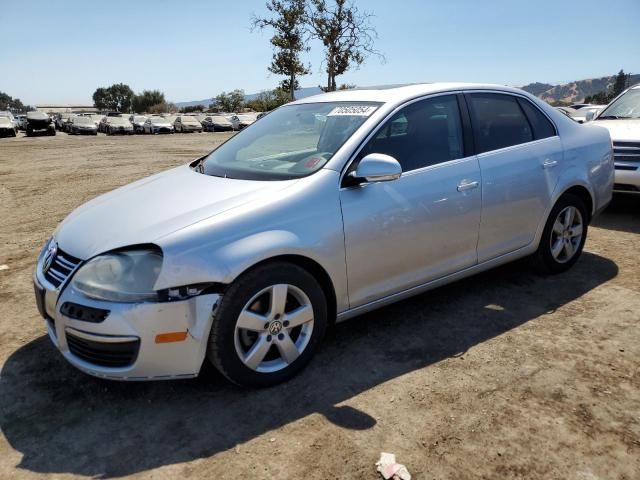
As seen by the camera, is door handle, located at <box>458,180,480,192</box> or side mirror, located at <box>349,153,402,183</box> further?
door handle, located at <box>458,180,480,192</box>

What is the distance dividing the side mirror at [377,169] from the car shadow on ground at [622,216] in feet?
13.5

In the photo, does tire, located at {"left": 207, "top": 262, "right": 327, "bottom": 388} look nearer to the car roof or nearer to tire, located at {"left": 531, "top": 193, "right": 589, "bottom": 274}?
the car roof

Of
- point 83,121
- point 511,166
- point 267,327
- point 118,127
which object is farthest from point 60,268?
point 83,121

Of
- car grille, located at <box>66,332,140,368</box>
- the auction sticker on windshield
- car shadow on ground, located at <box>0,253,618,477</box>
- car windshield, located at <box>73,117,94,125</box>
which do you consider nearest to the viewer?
car shadow on ground, located at <box>0,253,618,477</box>

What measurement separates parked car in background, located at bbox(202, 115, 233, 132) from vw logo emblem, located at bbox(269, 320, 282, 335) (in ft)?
129

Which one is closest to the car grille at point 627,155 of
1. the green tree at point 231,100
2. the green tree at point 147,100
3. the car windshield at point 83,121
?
the car windshield at point 83,121

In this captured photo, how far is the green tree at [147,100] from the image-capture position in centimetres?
9031

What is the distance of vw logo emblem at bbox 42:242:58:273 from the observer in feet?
9.85

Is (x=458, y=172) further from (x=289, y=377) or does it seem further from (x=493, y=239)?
(x=289, y=377)

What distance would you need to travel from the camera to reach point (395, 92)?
3.60 metres

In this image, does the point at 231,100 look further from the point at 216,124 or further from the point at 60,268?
the point at 60,268

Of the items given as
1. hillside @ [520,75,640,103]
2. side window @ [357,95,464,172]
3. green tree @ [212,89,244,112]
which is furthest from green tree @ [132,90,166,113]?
hillside @ [520,75,640,103]

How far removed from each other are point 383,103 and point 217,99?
70.5m

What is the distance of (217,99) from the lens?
70.1m
